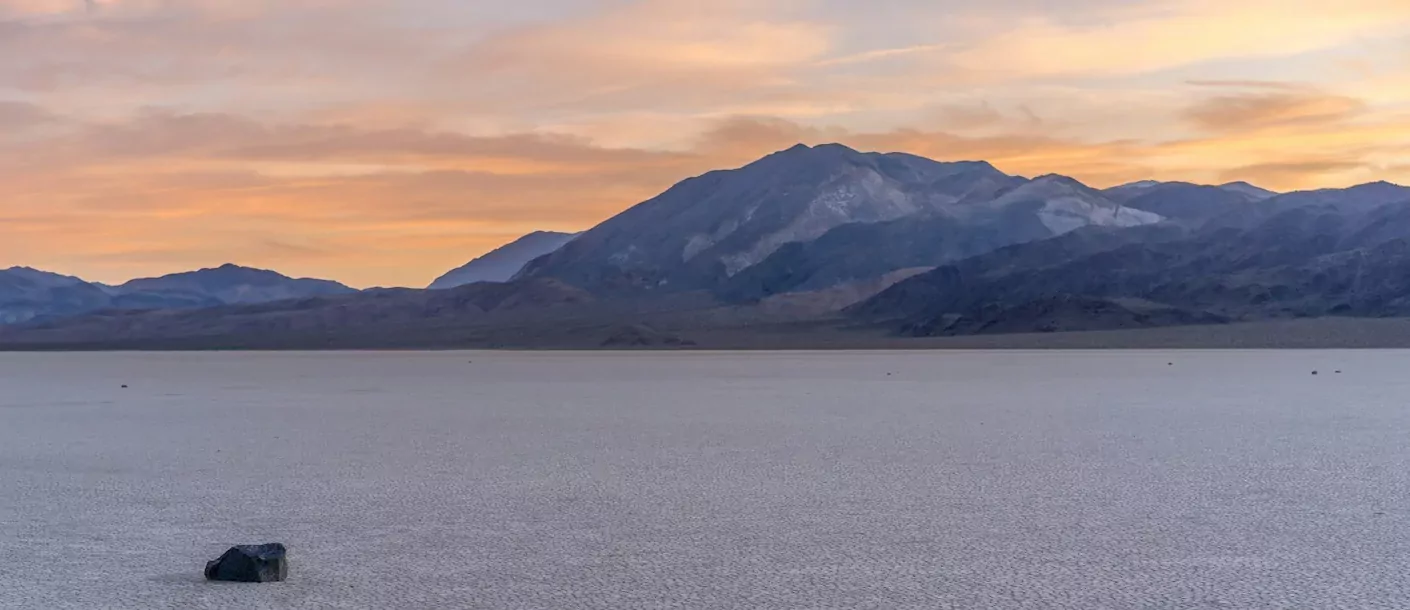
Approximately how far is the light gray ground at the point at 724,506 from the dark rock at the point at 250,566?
4.7 inches

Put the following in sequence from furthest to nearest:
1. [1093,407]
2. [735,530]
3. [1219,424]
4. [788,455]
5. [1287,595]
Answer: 1. [1093,407]
2. [1219,424]
3. [788,455]
4. [735,530]
5. [1287,595]

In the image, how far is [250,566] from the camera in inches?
325

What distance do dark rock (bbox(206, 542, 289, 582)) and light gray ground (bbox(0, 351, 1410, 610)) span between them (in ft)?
0.39

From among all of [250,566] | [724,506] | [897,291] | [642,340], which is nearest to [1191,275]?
[897,291]

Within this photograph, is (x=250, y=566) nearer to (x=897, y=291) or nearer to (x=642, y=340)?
(x=642, y=340)

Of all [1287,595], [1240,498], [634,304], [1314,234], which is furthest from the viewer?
[634,304]

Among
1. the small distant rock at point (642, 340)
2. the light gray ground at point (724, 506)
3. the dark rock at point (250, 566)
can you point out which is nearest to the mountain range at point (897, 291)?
the small distant rock at point (642, 340)

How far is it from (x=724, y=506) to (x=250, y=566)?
3874 mm

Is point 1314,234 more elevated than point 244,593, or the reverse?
point 1314,234

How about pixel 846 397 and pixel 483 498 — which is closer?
pixel 483 498

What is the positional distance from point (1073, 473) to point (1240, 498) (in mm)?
1937

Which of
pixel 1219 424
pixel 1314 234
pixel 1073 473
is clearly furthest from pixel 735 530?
pixel 1314 234

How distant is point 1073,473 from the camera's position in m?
13.2

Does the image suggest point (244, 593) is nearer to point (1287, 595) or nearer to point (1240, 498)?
point (1287, 595)
